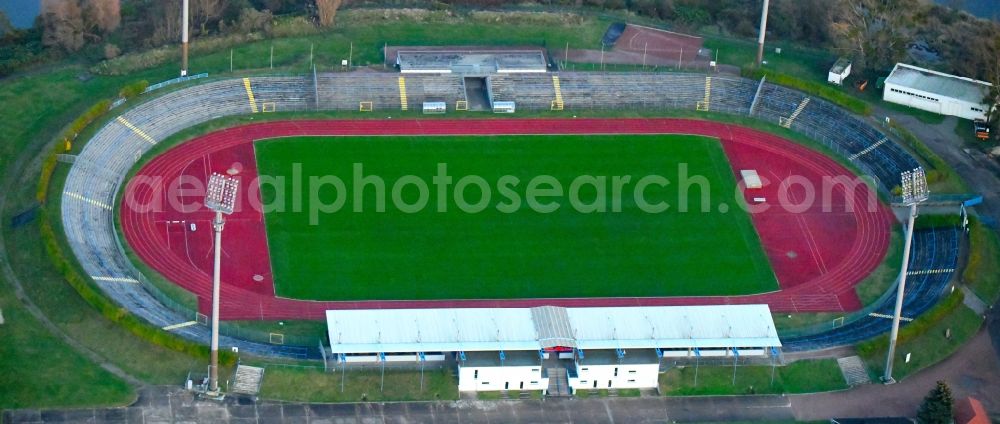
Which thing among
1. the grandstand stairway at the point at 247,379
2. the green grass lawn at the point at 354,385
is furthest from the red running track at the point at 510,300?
the green grass lawn at the point at 354,385

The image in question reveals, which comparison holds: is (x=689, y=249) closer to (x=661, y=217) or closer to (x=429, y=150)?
(x=661, y=217)

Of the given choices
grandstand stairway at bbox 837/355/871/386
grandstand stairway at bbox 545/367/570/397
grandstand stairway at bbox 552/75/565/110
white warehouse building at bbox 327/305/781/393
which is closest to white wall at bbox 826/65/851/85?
grandstand stairway at bbox 552/75/565/110

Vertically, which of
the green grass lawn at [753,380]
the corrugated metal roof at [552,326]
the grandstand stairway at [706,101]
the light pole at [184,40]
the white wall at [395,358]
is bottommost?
the green grass lawn at [753,380]

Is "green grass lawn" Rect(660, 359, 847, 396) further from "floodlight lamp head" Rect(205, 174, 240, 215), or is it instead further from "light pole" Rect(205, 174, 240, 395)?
"floodlight lamp head" Rect(205, 174, 240, 215)

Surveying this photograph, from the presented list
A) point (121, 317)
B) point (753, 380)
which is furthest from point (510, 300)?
point (121, 317)

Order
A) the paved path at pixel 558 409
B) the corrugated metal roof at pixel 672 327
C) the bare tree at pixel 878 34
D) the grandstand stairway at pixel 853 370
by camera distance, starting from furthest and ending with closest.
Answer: the bare tree at pixel 878 34 < the grandstand stairway at pixel 853 370 < the corrugated metal roof at pixel 672 327 < the paved path at pixel 558 409

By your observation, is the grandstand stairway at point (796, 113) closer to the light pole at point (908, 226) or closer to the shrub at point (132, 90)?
the light pole at point (908, 226)

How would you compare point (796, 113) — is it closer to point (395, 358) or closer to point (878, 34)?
point (878, 34)
